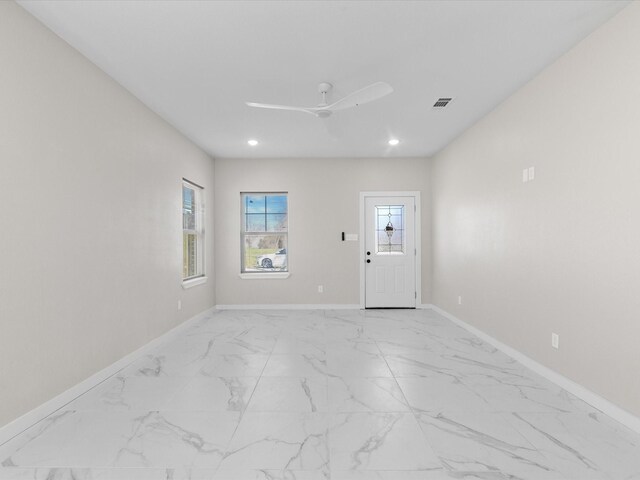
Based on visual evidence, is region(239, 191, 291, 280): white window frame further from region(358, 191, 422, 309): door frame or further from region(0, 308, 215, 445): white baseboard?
region(0, 308, 215, 445): white baseboard

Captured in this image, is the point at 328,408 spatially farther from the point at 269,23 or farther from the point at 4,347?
the point at 269,23

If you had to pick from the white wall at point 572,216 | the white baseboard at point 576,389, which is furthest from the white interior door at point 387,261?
the white baseboard at point 576,389

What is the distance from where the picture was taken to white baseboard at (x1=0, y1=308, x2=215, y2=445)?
183cm

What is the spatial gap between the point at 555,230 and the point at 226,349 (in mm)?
3179

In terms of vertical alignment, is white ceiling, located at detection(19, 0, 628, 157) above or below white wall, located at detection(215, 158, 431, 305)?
above

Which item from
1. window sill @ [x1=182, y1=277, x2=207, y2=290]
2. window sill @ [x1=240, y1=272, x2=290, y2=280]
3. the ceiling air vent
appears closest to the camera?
the ceiling air vent

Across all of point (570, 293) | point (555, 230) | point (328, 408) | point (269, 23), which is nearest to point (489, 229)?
point (555, 230)

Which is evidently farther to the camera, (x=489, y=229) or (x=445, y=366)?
(x=489, y=229)

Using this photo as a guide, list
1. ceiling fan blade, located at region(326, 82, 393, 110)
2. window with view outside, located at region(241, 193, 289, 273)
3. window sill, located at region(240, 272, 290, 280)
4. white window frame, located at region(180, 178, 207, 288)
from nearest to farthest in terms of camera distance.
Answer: ceiling fan blade, located at region(326, 82, 393, 110) < white window frame, located at region(180, 178, 207, 288) < window sill, located at region(240, 272, 290, 280) < window with view outside, located at region(241, 193, 289, 273)

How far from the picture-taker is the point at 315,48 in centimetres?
232

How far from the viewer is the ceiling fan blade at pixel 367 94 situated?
89.2 inches

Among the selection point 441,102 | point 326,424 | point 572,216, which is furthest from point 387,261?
point 326,424

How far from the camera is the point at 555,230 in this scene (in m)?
2.54

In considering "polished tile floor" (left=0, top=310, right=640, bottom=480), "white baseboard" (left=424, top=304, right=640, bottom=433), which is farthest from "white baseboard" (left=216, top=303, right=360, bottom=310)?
"white baseboard" (left=424, top=304, right=640, bottom=433)
